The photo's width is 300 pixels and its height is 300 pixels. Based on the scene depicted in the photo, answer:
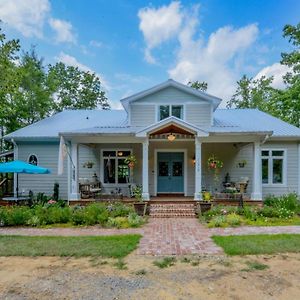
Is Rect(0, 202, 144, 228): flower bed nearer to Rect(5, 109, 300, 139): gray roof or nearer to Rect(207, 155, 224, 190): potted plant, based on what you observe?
Rect(5, 109, 300, 139): gray roof

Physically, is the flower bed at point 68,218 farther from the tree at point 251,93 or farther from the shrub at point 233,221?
the tree at point 251,93

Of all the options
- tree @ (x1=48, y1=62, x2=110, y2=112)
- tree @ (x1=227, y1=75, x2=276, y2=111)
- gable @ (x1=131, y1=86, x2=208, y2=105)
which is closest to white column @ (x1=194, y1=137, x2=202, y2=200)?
gable @ (x1=131, y1=86, x2=208, y2=105)

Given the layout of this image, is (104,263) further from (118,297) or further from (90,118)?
(90,118)

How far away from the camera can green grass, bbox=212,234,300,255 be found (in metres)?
6.32

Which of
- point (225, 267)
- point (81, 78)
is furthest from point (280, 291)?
point (81, 78)

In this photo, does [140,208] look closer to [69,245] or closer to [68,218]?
[68,218]

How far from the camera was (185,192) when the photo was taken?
1409 cm

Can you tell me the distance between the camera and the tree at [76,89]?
88.7 feet

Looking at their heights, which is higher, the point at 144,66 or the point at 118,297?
the point at 144,66

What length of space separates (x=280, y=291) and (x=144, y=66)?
18826 millimetres

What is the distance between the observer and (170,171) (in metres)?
14.3

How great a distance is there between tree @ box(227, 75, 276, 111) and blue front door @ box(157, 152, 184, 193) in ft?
58.5

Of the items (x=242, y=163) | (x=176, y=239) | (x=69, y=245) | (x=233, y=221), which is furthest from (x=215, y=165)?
(x=69, y=245)

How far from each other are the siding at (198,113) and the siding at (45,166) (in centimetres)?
700
